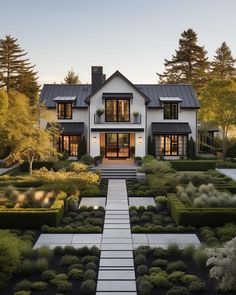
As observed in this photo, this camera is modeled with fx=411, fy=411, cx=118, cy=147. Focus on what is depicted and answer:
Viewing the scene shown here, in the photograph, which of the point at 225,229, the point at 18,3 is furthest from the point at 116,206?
the point at 18,3

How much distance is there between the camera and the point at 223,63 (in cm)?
7038

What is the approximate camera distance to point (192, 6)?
2597cm

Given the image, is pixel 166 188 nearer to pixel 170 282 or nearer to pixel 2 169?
pixel 170 282

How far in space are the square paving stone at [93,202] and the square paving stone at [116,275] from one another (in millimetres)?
9036

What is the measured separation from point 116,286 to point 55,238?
5.14m

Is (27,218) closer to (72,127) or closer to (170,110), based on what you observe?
(72,127)

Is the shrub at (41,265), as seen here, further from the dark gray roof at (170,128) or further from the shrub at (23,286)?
the dark gray roof at (170,128)

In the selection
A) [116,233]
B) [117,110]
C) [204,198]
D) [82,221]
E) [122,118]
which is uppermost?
[117,110]

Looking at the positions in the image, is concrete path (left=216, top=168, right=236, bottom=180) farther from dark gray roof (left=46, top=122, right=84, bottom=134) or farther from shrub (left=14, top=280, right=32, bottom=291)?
shrub (left=14, top=280, right=32, bottom=291)

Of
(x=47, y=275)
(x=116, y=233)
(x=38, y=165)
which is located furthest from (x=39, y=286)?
(x=38, y=165)

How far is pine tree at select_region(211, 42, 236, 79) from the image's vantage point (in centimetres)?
6988

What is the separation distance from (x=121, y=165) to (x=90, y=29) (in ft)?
36.5

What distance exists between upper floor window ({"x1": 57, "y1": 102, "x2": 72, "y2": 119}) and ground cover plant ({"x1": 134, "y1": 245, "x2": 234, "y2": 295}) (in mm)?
25795

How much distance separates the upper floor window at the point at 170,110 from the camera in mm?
38844
